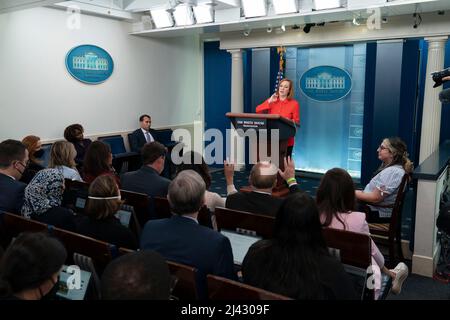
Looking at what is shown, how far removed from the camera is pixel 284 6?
565cm

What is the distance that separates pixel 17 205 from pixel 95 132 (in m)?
4.20

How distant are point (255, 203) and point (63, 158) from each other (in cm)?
187

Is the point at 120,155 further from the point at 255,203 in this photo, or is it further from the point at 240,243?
the point at 240,243

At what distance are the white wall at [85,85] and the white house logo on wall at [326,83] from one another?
8.36ft

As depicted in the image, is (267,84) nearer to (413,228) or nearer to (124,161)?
(124,161)

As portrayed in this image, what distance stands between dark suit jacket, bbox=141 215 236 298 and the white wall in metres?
4.60

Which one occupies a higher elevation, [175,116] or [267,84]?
[267,84]

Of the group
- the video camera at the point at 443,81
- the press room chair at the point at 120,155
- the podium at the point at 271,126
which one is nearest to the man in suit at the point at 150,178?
the podium at the point at 271,126

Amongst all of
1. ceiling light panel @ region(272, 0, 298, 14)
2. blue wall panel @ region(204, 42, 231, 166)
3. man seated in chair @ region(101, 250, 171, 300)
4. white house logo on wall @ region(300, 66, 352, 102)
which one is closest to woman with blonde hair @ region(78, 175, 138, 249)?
man seated in chair @ region(101, 250, 171, 300)

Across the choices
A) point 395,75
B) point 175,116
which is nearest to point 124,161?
point 175,116

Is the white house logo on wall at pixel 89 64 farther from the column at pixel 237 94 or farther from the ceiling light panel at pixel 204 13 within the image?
the column at pixel 237 94

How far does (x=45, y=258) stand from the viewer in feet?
4.45
